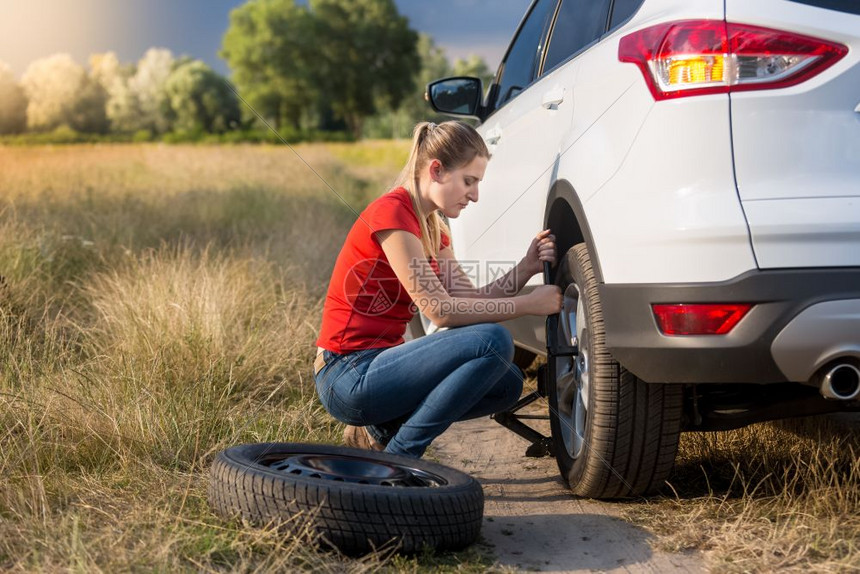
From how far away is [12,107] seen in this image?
107 feet

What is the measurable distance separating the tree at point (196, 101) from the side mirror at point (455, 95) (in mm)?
58320

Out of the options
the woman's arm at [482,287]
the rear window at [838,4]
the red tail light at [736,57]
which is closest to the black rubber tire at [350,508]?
the woman's arm at [482,287]

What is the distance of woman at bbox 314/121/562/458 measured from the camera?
321cm

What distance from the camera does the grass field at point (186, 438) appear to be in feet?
8.72

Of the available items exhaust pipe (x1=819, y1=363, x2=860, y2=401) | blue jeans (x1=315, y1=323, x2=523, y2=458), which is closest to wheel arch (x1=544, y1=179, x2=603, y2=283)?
blue jeans (x1=315, y1=323, x2=523, y2=458)

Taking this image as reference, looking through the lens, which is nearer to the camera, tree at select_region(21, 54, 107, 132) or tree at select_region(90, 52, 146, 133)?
tree at select_region(21, 54, 107, 132)

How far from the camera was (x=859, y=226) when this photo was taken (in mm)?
2443

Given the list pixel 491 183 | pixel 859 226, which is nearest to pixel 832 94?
pixel 859 226

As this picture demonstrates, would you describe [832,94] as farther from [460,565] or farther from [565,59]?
[460,565]

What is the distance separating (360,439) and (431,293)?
70 centimetres

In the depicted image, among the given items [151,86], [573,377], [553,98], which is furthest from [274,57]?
[573,377]

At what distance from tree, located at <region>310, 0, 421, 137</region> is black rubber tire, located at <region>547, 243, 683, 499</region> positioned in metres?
73.1

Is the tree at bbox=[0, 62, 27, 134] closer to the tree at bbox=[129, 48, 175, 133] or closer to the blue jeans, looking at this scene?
the tree at bbox=[129, 48, 175, 133]

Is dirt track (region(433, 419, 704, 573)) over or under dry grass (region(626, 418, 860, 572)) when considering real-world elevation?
under
